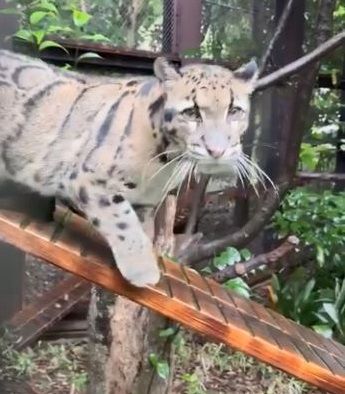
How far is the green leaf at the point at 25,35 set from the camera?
1.58 m

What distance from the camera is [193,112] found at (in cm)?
106

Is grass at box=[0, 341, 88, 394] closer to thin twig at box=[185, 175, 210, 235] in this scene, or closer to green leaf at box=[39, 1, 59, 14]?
thin twig at box=[185, 175, 210, 235]

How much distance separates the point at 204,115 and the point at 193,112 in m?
0.02

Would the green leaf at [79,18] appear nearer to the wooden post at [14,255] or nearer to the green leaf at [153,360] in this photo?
the wooden post at [14,255]

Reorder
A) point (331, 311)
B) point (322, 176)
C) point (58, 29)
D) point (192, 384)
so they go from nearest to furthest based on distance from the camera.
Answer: point (58, 29) → point (192, 384) → point (331, 311) → point (322, 176)

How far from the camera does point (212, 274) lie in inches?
84.4

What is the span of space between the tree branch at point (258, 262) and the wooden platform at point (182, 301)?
79cm

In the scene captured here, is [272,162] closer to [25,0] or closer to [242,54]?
[242,54]

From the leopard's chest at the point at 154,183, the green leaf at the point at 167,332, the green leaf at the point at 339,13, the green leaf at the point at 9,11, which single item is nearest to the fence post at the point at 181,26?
the green leaf at the point at 9,11

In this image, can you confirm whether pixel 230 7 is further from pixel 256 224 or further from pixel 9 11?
pixel 9 11

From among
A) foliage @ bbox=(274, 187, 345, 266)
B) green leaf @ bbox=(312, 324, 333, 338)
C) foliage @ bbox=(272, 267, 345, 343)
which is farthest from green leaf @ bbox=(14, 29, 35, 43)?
green leaf @ bbox=(312, 324, 333, 338)

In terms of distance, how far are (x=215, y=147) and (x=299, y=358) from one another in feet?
1.30

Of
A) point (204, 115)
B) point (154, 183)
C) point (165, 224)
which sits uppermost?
point (204, 115)

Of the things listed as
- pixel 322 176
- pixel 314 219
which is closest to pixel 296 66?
pixel 314 219
